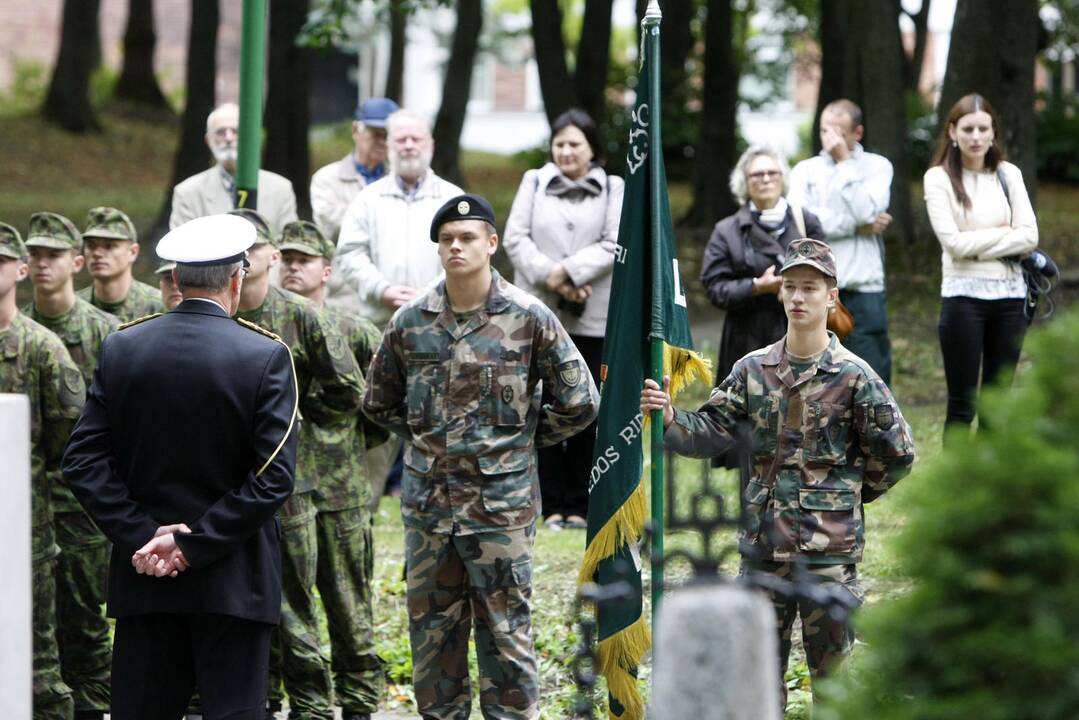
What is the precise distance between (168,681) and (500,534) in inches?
54.5

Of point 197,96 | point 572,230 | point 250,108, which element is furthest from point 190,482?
point 197,96

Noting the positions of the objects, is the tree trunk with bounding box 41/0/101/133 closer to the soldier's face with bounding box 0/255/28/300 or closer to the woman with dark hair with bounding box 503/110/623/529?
the woman with dark hair with bounding box 503/110/623/529

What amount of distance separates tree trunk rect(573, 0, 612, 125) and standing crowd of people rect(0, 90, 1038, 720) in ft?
46.7

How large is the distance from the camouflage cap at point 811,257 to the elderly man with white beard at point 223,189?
4.38m

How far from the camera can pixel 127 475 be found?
584cm

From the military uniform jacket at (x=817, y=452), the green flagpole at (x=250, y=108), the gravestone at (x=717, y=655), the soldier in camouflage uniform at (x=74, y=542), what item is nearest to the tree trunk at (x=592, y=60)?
the green flagpole at (x=250, y=108)

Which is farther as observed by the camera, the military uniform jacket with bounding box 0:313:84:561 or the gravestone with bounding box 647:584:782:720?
the military uniform jacket with bounding box 0:313:84:561

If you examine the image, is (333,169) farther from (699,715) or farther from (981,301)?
(699,715)

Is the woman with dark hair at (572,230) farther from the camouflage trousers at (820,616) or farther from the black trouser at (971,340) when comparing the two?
the camouflage trousers at (820,616)

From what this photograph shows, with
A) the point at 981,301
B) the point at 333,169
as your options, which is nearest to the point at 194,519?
A: the point at 333,169

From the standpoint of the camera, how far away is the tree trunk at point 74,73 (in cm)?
3010

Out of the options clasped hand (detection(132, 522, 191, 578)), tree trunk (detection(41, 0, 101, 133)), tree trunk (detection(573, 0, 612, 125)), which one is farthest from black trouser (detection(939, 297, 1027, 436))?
tree trunk (detection(41, 0, 101, 133))

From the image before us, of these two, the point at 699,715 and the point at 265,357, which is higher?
the point at 265,357

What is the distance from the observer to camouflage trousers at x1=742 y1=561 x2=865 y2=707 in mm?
6152
